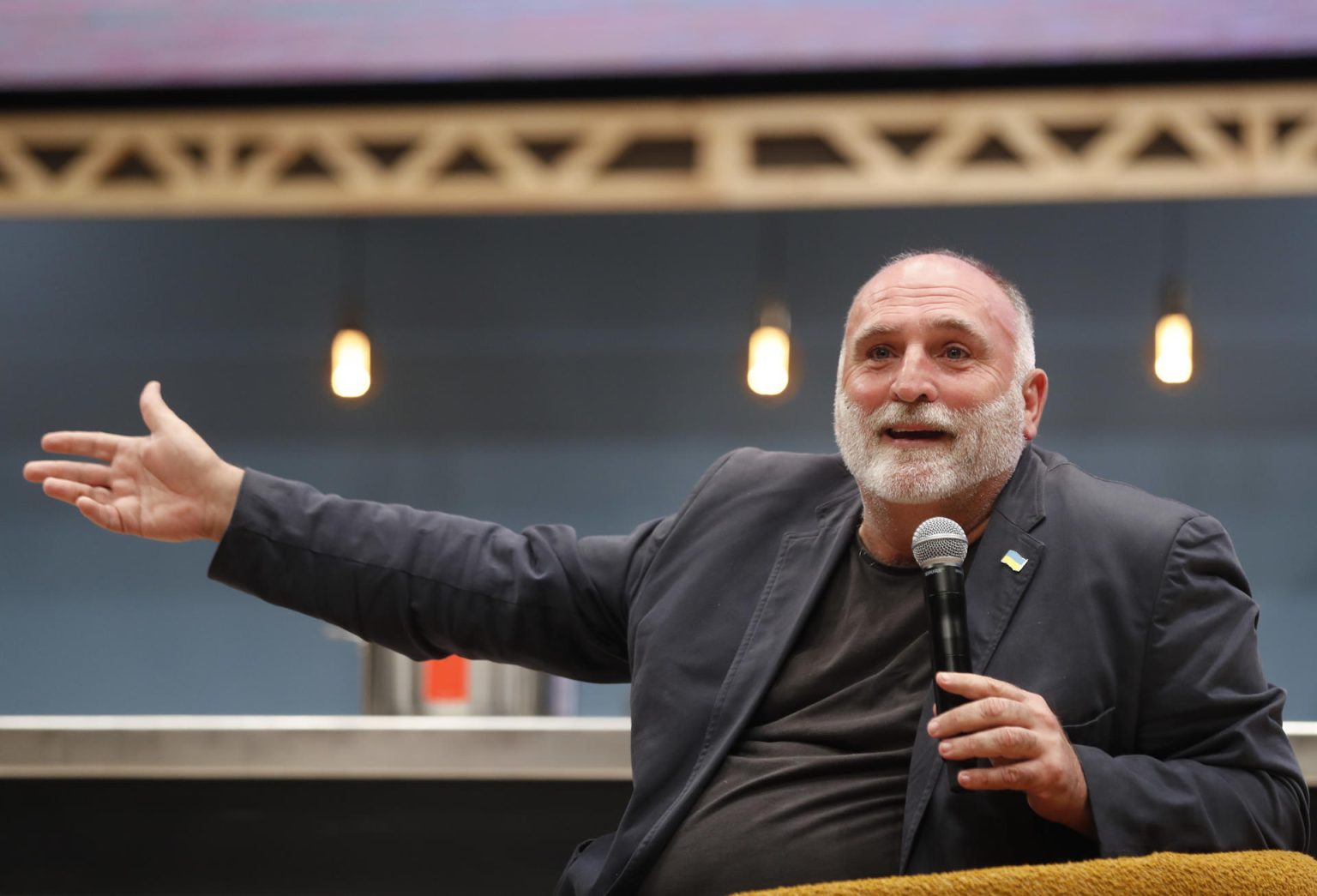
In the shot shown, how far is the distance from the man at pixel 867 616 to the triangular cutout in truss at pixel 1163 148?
2249 millimetres

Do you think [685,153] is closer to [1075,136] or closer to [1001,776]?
[1075,136]

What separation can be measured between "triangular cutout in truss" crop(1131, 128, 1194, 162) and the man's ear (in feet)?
7.22

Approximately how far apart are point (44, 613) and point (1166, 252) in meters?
4.36

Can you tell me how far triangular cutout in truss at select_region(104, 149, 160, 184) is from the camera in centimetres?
382

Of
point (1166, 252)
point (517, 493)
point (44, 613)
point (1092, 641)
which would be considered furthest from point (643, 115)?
point (44, 613)

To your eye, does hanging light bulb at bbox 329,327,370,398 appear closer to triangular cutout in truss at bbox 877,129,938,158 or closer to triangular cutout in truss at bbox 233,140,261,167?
triangular cutout in truss at bbox 233,140,261,167

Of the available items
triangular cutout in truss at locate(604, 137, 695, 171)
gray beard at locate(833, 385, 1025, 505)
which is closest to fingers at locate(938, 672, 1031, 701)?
gray beard at locate(833, 385, 1025, 505)

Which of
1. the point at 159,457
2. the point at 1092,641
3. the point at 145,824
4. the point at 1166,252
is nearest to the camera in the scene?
the point at 1092,641

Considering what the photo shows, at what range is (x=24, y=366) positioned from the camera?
4914 mm

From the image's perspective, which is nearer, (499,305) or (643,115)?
(643,115)

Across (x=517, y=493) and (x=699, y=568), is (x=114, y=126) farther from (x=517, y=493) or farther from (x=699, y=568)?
(x=699, y=568)

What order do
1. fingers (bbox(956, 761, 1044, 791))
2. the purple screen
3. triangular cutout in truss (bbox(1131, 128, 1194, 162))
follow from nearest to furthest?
fingers (bbox(956, 761, 1044, 791)) → the purple screen → triangular cutout in truss (bbox(1131, 128, 1194, 162))

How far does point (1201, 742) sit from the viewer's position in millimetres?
1305

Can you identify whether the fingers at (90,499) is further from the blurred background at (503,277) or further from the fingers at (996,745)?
the blurred background at (503,277)
